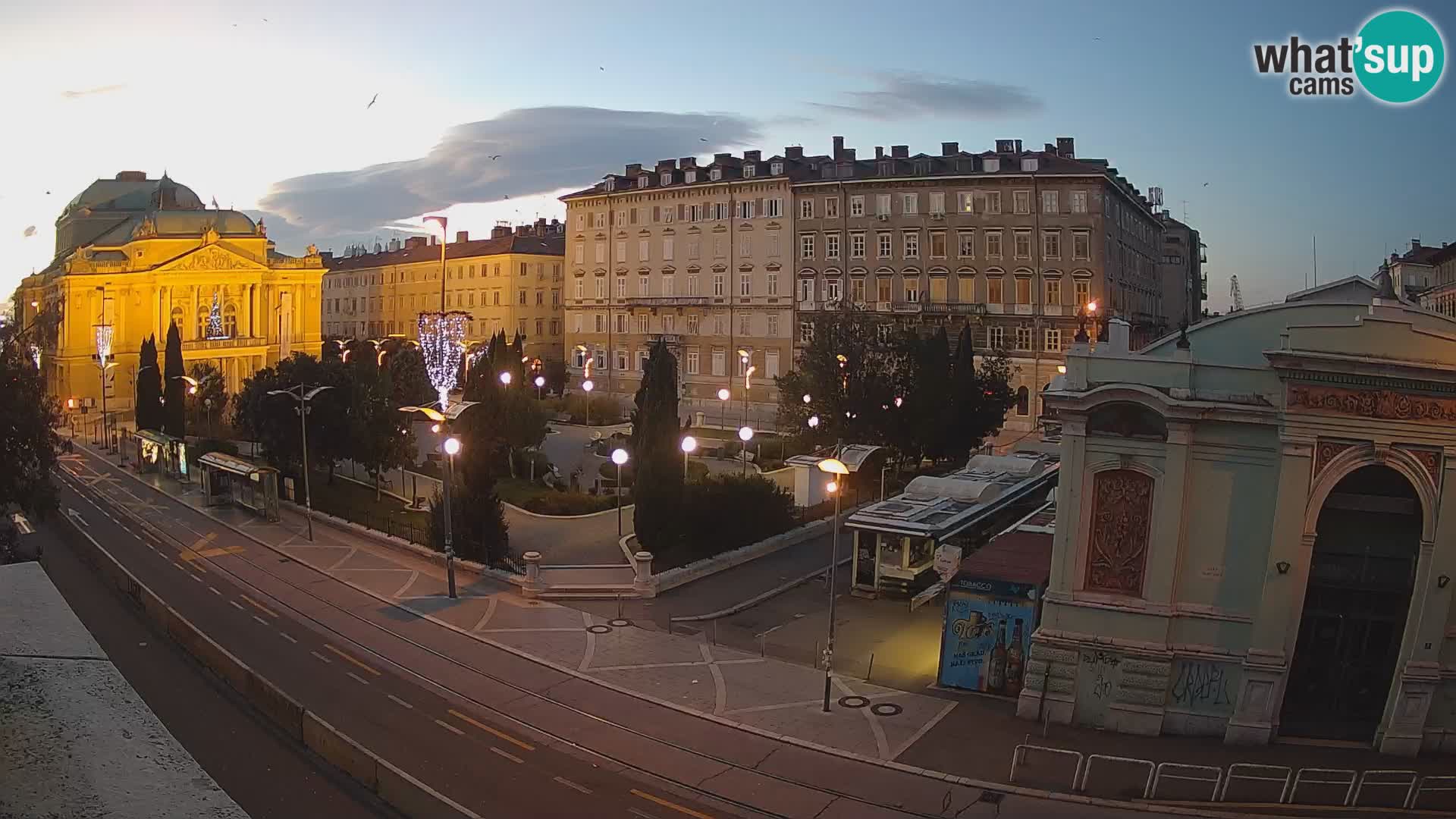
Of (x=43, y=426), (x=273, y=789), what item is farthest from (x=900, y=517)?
(x=43, y=426)

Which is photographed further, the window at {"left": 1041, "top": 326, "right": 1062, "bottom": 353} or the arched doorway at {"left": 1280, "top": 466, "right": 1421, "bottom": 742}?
the window at {"left": 1041, "top": 326, "right": 1062, "bottom": 353}

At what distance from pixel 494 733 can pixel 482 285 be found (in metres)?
83.3

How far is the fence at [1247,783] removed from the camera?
57.2 ft

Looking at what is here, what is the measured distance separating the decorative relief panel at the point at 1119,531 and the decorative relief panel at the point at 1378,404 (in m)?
3.29

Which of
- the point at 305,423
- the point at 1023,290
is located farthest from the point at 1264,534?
the point at 1023,290

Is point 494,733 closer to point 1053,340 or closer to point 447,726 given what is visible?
point 447,726

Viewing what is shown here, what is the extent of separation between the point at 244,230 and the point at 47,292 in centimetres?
1841

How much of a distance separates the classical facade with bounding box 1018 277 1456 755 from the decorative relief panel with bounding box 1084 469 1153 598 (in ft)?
0.11

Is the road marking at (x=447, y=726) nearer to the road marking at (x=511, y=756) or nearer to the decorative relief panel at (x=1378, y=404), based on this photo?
the road marking at (x=511, y=756)

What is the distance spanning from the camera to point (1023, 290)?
6569 centimetres

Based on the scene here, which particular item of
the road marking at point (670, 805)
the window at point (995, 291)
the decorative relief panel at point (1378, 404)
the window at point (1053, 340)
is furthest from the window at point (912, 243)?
the road marking at point (670, 805)

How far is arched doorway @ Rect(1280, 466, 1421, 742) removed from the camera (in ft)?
65.4

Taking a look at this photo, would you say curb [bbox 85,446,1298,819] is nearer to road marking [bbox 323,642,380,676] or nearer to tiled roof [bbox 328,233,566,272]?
road marking [bbox 323,642,380,676]

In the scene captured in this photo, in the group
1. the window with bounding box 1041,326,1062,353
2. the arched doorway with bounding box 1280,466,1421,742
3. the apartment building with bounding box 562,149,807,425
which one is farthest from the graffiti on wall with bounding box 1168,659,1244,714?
the apartment building with bounding box 562,149,807,425
